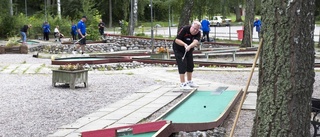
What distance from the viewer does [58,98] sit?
1020cm

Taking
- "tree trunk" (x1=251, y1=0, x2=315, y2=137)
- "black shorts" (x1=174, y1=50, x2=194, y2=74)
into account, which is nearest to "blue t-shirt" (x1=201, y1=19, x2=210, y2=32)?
"black shorts" (x1=174, y1=50, x2=194, y2=74)

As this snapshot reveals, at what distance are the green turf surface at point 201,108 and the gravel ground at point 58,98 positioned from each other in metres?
0.25

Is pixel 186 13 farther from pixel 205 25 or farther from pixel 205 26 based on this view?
pixel 205 26

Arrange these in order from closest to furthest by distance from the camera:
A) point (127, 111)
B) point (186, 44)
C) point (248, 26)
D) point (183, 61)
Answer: point (127, 111)
point (186, 44)
point (183, 61)
point (248, 26)

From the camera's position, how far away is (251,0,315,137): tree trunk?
4.69 m

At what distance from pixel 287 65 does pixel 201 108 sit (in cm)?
370

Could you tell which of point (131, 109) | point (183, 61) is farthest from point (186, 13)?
point (131, 109)

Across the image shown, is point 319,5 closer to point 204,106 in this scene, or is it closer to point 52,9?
point 204,106

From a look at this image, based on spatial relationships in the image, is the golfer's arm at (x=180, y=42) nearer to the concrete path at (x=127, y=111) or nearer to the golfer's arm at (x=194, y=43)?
the golfer's arm at (x=194, y=43)

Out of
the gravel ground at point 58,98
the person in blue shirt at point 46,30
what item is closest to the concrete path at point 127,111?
the gravel ground at point 58,98

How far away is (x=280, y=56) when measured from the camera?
4781 millimetres

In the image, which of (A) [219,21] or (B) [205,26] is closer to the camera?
(B) [205,26]

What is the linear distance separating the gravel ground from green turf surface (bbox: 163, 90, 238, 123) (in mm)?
247

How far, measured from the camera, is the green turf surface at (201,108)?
7.54 m
